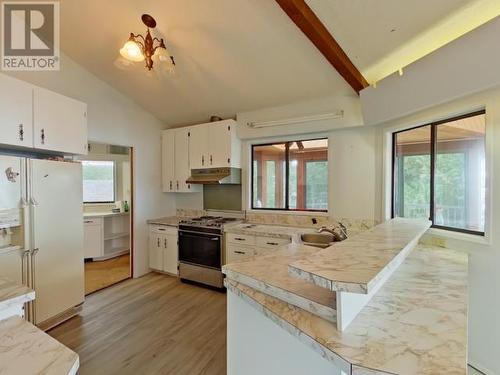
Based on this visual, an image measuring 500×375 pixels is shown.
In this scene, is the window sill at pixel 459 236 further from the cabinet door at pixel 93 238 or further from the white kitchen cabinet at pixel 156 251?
the cabinet door at pixel 93 238

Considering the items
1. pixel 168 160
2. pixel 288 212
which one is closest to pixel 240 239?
pixel 288 212

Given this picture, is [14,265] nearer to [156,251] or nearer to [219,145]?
[156,251]

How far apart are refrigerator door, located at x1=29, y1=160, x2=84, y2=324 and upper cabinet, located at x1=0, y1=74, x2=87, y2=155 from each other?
0.22m

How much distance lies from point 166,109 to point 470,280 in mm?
4317

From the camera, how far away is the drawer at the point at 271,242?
3.12 meters

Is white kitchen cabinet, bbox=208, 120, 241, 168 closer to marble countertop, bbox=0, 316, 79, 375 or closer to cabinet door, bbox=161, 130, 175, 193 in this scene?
cabinet door, bbox=161, 130, 175, 193

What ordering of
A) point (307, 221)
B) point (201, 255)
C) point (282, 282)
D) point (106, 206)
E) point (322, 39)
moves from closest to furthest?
point (282, 282), point (322, 39), point (307, 221), point (201, 255), point (106, 206)

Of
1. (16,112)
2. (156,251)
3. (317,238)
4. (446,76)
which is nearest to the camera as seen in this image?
(446,76)

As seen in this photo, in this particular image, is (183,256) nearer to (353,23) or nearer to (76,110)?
(76,110)

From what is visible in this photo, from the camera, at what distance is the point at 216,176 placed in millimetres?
3842

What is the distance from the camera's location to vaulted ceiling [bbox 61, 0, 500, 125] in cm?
197

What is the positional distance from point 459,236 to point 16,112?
4158 millimetres

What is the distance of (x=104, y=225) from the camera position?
5.04 meters

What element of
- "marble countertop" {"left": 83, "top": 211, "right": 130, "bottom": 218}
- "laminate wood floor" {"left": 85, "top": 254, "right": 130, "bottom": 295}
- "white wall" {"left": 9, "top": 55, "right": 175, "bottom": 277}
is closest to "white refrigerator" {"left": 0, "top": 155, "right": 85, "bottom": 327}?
"laminate wood floor" {"left": 85, "top": 254, "right": 130, "bottom": 295}
